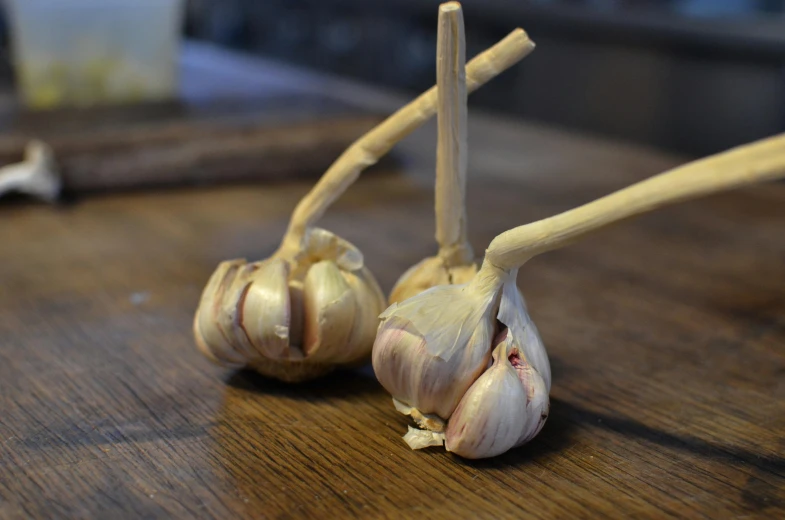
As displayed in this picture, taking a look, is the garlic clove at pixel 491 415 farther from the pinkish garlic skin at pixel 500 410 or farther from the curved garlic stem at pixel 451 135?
the curved garlic stem at pixel 451 135

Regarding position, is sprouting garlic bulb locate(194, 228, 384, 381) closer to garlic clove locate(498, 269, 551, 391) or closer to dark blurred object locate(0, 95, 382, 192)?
garlic clove locate(498, 269, 551, 391)

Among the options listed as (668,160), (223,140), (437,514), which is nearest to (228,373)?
(437,514)

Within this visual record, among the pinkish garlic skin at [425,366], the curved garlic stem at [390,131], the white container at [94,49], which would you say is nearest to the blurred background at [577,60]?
the white container at [94,49]

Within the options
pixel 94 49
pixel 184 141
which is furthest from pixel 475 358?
pixel 94 49

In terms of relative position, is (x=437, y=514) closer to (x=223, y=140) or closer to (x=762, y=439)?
(x=762, y=439)

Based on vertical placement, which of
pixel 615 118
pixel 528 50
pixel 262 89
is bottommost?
pixel 615 118

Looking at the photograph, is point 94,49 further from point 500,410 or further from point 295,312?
point 500,410

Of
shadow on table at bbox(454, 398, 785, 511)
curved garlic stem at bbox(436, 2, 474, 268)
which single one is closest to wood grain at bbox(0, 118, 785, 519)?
shadow on table at bbox(454, 398, 785, 511)
